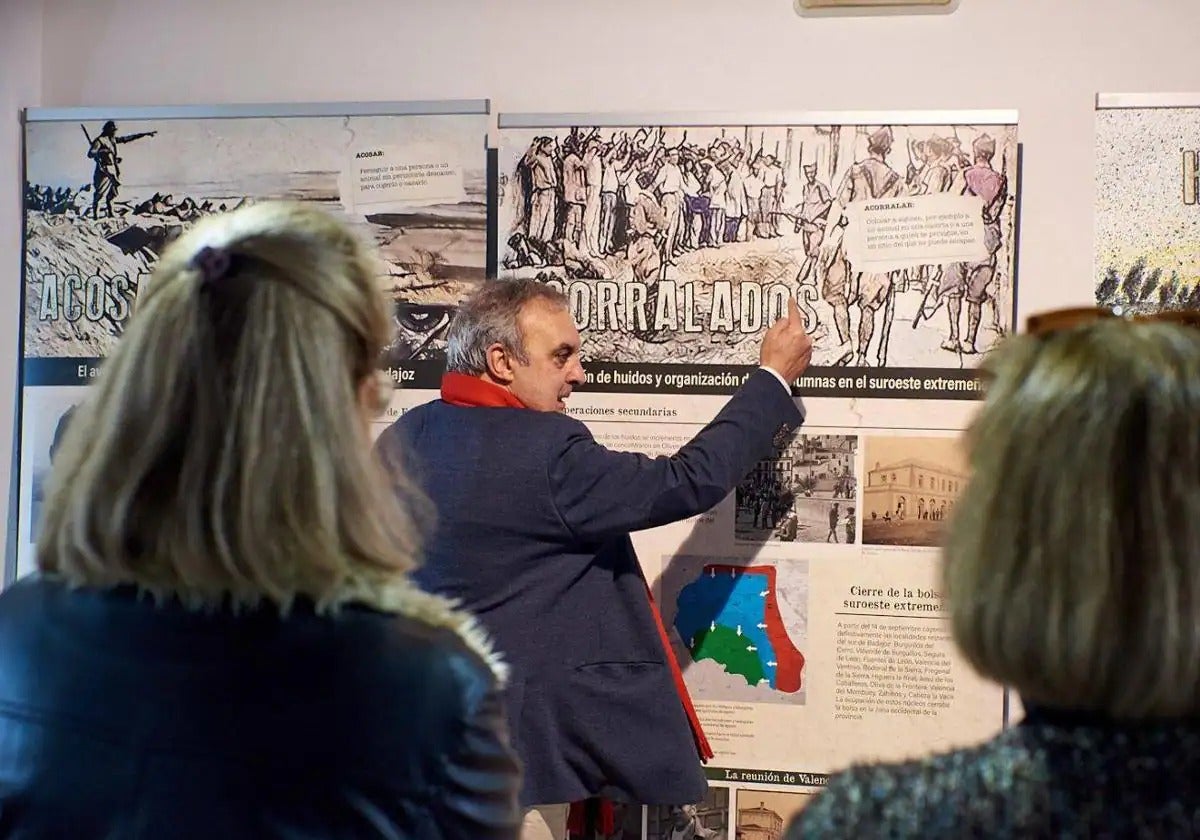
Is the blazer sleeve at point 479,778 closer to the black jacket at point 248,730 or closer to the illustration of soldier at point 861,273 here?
the black jacket at point 248,730

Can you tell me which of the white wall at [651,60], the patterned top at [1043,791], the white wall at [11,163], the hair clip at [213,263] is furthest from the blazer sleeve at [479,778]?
the white wall at [11,163]

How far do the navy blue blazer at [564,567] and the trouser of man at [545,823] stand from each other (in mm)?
142

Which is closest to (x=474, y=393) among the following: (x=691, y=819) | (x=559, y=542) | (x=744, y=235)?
(x=559, y=542)

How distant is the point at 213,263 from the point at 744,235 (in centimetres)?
167

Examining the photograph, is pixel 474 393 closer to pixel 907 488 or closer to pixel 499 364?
pixel 499 364

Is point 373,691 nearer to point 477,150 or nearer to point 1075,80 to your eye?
point 477,150

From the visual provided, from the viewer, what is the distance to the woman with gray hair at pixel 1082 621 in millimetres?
828

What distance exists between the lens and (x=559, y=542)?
2.21m

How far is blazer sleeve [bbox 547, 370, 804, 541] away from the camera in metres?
2.16

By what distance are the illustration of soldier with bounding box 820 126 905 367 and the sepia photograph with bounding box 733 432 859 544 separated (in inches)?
7.7

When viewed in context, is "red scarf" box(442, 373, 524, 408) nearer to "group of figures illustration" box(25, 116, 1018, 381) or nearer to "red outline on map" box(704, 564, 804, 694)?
"group of figures illustration" box(25, 116, 1018, 381)

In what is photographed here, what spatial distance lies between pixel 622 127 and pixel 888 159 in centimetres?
56

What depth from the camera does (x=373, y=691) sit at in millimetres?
973

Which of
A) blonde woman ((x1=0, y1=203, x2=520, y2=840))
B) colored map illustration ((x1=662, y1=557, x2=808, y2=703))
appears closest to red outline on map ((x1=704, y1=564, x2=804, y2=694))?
colored map illustration ((x1=662, y1=557, x2=808, y2=703))
